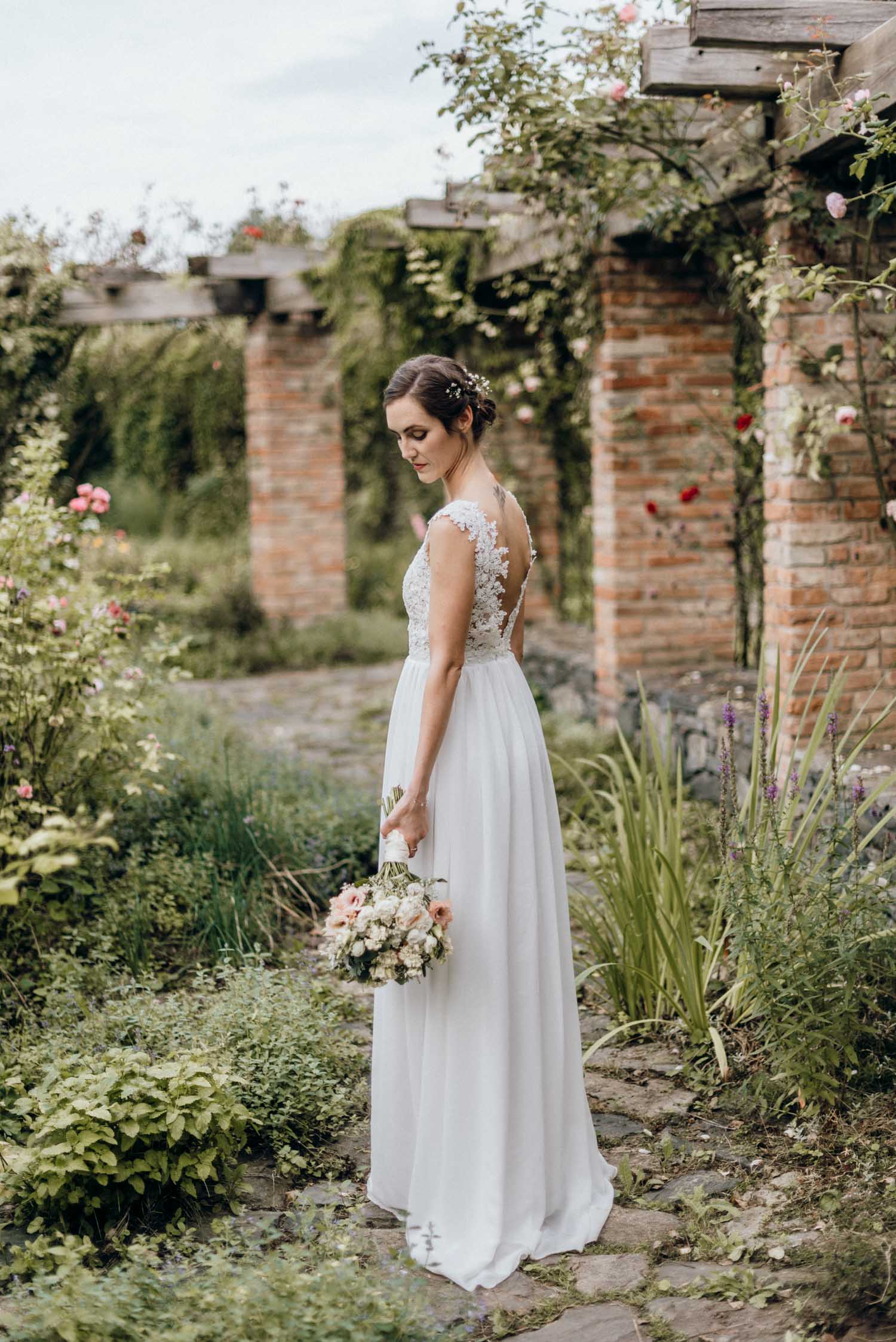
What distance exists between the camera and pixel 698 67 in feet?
14.2

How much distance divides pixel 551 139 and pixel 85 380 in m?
7.52

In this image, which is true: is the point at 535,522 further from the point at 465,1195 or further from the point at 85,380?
the point at 465,1195

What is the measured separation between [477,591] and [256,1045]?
4.79 feet

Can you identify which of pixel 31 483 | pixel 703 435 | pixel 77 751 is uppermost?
pixel 703 435

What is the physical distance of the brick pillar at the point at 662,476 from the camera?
6.77 m

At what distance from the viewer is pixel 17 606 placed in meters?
4.28

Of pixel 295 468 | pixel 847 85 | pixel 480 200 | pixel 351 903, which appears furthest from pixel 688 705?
pixel 295 468

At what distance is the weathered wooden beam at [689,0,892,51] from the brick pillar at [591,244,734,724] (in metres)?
2.52

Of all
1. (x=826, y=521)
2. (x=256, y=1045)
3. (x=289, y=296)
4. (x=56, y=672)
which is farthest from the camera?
(x=289, y=296)

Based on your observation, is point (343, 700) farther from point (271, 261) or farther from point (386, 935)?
point (386, 935)

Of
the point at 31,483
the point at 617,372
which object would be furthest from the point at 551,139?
the point at 31,483

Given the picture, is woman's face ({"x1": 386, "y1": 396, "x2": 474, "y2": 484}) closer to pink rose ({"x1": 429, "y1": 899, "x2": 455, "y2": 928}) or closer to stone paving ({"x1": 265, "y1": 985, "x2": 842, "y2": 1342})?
pink rose ({"x1": 429, "y1": 899, "x2": 455, "y2": 928})

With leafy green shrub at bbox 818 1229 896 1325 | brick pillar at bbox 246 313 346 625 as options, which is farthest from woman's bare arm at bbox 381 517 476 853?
brick pillar at bbox 246 313 346 625

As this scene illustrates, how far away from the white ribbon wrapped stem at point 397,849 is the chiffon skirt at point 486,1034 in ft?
0.09
